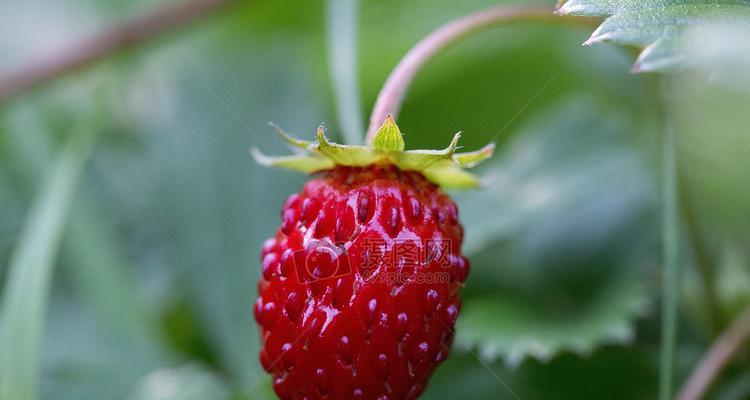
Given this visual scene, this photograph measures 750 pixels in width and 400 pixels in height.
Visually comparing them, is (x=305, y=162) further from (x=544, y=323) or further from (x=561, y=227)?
(x=561, y=227)

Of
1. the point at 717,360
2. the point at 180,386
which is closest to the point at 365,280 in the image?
the point at 717,360

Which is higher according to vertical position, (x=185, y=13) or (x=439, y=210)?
(x=185, y=13)

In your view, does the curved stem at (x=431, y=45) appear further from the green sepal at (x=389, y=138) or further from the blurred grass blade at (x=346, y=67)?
the blurred grass blade at (x=346, y=67)

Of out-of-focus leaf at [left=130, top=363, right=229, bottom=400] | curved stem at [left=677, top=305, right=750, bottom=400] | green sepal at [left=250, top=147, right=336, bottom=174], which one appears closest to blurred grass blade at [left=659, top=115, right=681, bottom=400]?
curved stem at [left=677, top=305, right=750, bottom=400]

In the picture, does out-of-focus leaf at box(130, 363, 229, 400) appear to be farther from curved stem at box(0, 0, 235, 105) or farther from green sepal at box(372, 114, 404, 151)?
curved stem at box(0, 0, 235, 105)

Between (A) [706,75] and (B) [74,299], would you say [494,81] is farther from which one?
(A) [706,75]

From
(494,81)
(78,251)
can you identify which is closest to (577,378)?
(494,81)

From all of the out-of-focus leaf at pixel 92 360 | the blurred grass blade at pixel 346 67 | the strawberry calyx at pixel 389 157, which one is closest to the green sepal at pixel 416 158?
the strawberry calyx at pixel 389 157
